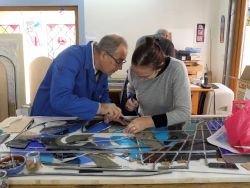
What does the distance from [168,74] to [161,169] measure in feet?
2.06

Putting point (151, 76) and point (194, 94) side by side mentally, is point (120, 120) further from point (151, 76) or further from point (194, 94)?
point (194, 94)

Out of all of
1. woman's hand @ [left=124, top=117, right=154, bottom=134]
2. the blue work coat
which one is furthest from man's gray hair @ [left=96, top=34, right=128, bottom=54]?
woman's hand @ [left=124, top=117, right=154, bottom=134]

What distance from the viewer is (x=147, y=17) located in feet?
11.5

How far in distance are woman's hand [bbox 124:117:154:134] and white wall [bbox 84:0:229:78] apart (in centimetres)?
212

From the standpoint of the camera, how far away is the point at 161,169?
3.22ft

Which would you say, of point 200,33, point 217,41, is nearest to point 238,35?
point 217,41

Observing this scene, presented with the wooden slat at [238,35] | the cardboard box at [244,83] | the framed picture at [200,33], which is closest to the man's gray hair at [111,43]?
the cardboard box at [244,83]

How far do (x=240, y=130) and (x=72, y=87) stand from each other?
818 mm

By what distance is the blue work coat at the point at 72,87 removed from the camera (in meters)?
1.35

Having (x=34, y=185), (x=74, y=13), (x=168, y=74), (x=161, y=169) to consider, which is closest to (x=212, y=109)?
(x=168, y=74)

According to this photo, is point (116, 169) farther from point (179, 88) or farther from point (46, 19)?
point (46, 19)

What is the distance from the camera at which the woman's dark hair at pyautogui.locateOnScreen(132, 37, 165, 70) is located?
127 cm

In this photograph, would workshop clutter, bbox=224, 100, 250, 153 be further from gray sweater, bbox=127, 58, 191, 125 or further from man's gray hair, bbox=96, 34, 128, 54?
man's gray hair, bbox=96, 34, 128, 54

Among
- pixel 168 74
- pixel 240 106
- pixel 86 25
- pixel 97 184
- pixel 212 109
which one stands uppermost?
pixel 86 25
